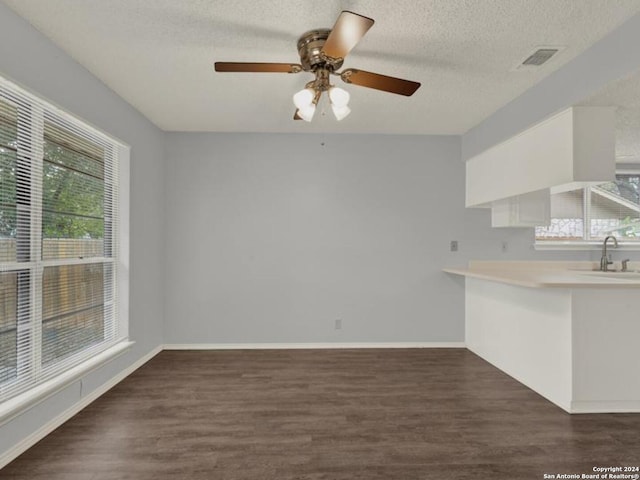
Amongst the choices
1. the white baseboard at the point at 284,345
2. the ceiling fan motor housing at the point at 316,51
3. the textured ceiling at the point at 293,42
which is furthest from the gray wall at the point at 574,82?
the white baseboard at the point at 284,345

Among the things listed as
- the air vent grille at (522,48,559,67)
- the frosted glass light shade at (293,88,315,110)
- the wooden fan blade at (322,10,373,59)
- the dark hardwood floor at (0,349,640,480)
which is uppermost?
the air vent grille at (522,48,559,67)

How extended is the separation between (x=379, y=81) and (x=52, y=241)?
2395 mm

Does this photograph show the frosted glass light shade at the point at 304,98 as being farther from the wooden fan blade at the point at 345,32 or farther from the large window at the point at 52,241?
the large window at the point at 52,241

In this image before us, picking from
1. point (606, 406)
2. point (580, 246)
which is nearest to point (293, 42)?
point (606, 406)

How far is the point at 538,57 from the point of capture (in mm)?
2453

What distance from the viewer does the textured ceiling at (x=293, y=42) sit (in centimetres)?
197

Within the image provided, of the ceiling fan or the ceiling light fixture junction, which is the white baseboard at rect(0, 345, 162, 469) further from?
the ceiling light fixture junction

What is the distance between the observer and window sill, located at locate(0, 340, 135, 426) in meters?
1.94

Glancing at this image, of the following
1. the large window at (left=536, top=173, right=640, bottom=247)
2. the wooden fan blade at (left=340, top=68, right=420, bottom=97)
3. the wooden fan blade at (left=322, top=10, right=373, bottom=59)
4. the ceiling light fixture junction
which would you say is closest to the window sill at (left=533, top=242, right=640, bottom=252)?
the large window at (left=536, top=173, right=640, bottom=247)

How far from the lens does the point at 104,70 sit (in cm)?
270

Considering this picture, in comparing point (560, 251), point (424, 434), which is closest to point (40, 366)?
point (424, 434)

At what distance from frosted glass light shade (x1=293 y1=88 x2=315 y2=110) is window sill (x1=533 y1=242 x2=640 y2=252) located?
3.59 meters

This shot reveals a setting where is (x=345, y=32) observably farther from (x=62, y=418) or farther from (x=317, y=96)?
(x=62, y=418)

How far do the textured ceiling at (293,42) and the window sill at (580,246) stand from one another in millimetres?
1953
